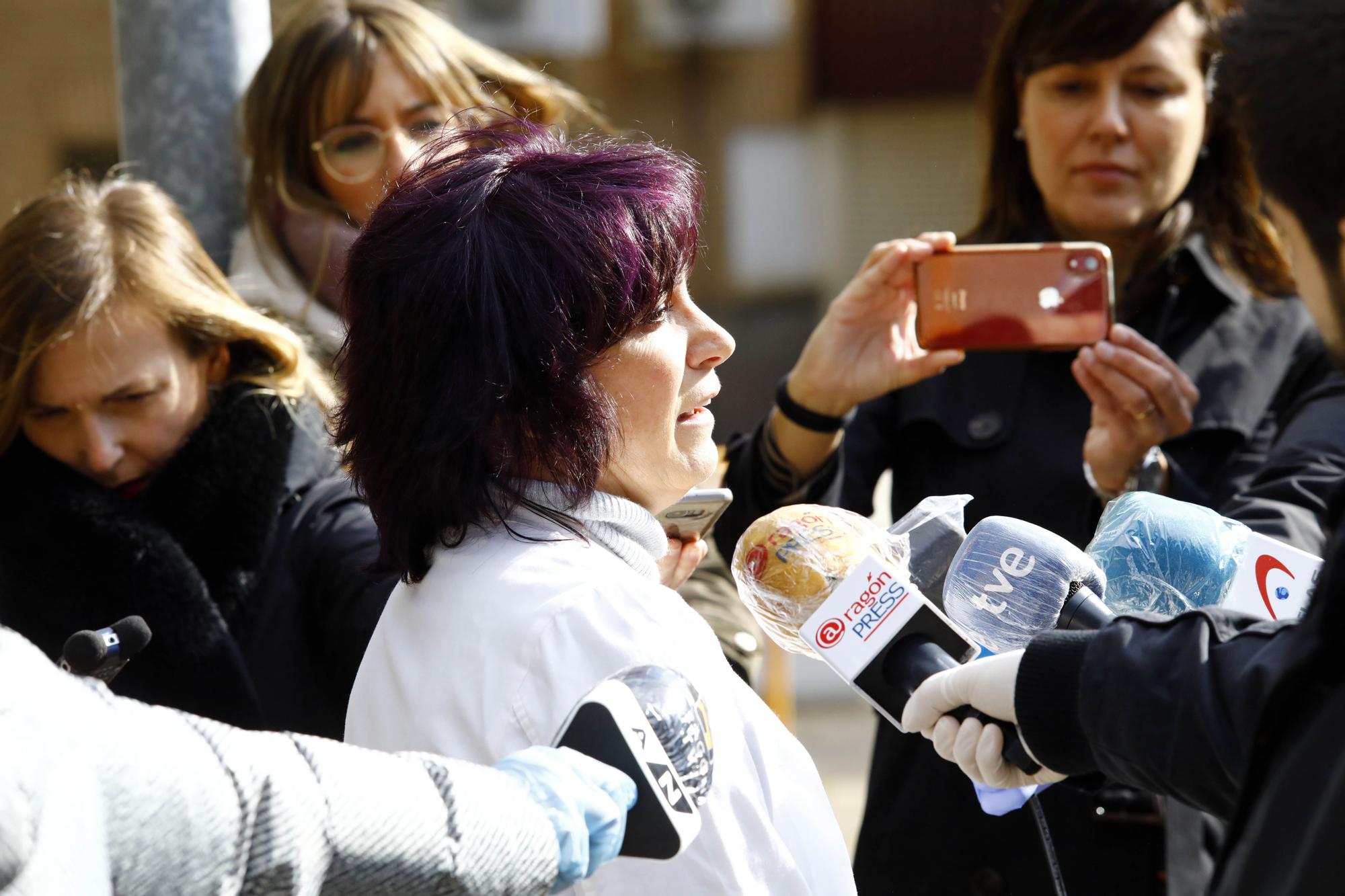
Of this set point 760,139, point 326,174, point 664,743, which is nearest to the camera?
point 664,743

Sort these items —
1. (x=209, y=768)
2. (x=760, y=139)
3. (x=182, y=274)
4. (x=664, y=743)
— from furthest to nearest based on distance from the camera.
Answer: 1. (x=760, y=139)
2. (x=182, y=274)
3. (x=664, y=743)
4. (x=209, y=768)

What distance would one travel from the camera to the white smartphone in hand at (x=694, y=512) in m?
2.15

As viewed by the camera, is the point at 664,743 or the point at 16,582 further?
the point at 16,582

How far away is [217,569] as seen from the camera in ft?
8.04

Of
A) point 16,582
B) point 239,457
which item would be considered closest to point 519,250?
point 239,457

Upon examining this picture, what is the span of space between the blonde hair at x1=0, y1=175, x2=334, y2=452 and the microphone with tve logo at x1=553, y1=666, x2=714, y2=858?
1545mm

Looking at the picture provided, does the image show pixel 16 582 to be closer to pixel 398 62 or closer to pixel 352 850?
pixel 398 62

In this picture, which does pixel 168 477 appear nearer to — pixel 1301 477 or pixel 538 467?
pixel 538 467

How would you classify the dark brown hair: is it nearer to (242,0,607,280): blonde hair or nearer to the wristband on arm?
the wristband on arm

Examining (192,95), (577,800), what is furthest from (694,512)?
(192,95)

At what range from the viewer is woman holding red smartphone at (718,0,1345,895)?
2.32m

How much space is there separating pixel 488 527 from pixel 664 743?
0.50m

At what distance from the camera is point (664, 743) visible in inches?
46.1

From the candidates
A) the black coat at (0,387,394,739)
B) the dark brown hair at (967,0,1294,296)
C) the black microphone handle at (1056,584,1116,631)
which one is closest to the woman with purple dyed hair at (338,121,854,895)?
the black microphone handle at (1056,584,1116,631)
